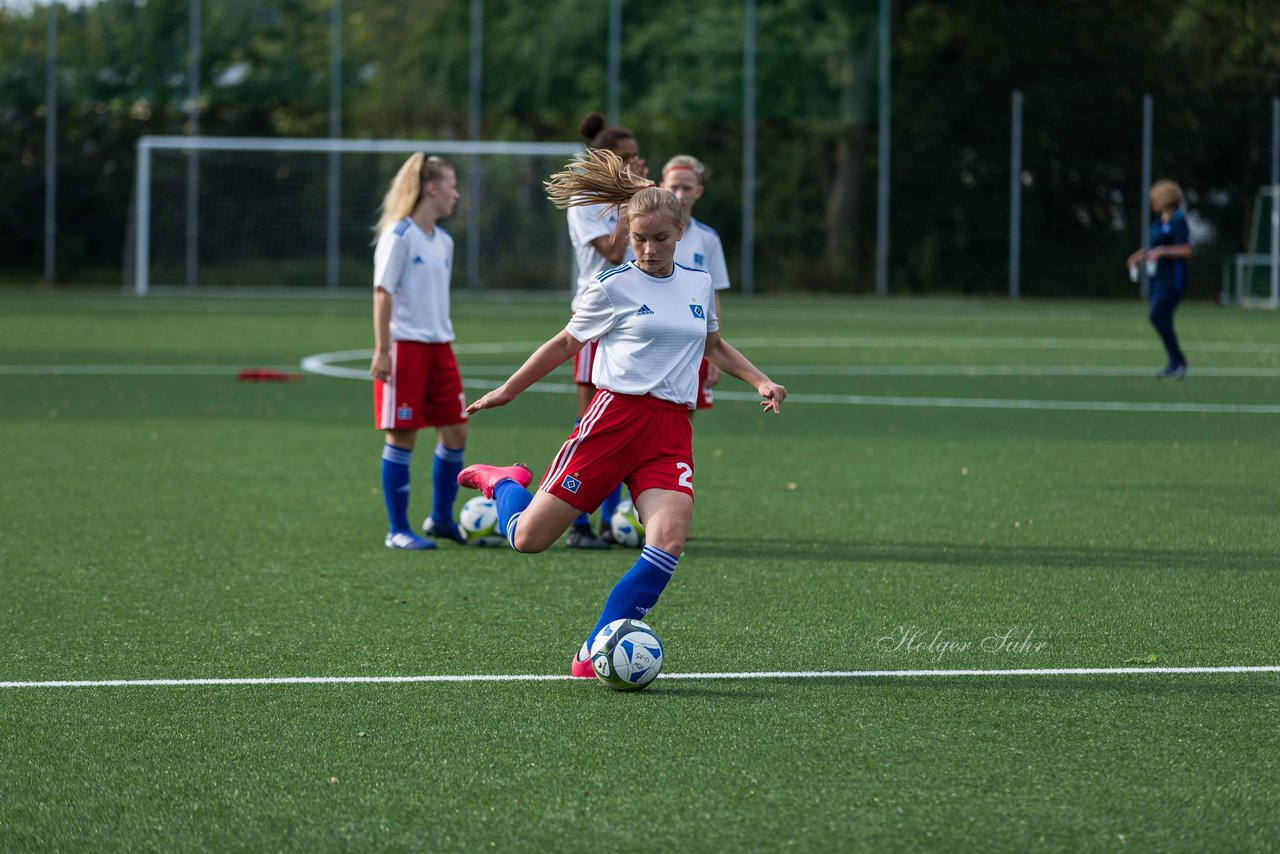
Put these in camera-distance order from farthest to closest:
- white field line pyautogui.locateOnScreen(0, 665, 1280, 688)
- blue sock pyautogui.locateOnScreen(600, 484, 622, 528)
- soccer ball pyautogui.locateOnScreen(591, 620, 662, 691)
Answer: blue sock pyautogui.locateOnScreen(600, 484, 622, 528), white field line pyautogui.locateOnScreen(0, 665, 1280, 688), soccer ball pyautogui.locateOnScreen(591, 620, 662, 691)

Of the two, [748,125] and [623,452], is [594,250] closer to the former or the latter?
[623,452]

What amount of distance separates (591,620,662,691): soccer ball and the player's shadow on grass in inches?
98.1

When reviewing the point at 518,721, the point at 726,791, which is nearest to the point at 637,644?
the point at 518,721

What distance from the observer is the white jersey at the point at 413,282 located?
8.47 metres

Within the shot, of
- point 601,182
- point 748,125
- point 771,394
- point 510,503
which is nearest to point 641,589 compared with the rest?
point 510,503

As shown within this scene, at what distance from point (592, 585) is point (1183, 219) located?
1306 centimetres

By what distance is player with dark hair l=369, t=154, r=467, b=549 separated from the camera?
8.48 meters

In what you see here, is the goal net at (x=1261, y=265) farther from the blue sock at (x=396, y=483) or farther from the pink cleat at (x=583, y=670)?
the pink cleat at (x=583, y=670)

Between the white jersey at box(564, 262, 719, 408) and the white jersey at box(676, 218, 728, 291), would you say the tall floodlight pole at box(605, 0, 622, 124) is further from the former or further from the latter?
the white jersey at box(564, 262, 719, 408)

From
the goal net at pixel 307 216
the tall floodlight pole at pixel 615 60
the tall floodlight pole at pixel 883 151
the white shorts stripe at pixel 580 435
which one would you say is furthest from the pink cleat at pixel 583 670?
the tall floodlight pole at pixel 883 151

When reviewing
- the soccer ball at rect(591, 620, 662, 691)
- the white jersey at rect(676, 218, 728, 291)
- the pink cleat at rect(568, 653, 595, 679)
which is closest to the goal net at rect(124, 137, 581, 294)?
the white jersey at rect(676, 218, 728, 291)

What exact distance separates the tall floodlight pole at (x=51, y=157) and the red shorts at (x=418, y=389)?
2993 cm

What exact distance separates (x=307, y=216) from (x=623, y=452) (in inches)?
1225

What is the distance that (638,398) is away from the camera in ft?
19.5
